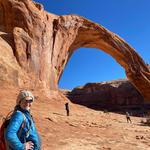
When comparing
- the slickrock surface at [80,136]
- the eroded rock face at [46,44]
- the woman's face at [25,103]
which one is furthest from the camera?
the eroded rock face at [46,44]

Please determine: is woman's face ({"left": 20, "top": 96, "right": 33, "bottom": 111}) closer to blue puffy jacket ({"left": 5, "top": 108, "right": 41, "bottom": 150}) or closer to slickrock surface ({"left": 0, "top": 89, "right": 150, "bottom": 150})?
blue puffy jacket ({"left": 5, "top": 108, "right": 41, "bottom": 150})

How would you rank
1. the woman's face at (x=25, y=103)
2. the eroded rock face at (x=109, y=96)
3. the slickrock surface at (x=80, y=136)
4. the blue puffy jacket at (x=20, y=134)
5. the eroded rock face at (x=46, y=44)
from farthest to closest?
the eroded rock face at (x=109, y=96)
the eroded rock face at (x=46, y=44)
the slickrock surface at (x=80, y=136)
the woman's face at (x=25, y=103)
the blue puffy jacket at (x=20, y=134)

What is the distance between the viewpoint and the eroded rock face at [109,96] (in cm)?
5888

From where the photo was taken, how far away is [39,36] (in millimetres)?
25625

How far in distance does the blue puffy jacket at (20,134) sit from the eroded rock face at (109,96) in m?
55.4

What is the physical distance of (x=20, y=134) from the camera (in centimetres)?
339

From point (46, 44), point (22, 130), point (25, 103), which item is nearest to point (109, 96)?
point (46, 44)

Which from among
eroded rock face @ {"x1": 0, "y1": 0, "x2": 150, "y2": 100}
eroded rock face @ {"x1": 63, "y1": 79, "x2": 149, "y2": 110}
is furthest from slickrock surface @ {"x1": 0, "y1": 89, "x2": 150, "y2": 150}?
eroded rock face @ {"x1": 63, "y1": 79, "x2": 149, "y2": 110}

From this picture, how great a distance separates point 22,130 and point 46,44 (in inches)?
919

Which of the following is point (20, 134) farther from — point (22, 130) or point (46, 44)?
point (46, 44)

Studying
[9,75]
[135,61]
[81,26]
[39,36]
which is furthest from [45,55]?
[135,61]

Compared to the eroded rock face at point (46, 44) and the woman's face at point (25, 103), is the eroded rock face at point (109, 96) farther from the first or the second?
the woman's face at point (25, 103)

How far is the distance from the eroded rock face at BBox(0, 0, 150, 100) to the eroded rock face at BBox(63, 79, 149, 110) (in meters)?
21.5

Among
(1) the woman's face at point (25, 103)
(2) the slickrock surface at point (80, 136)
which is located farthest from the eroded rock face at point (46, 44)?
(1) the woman's face at point (25, 103)
